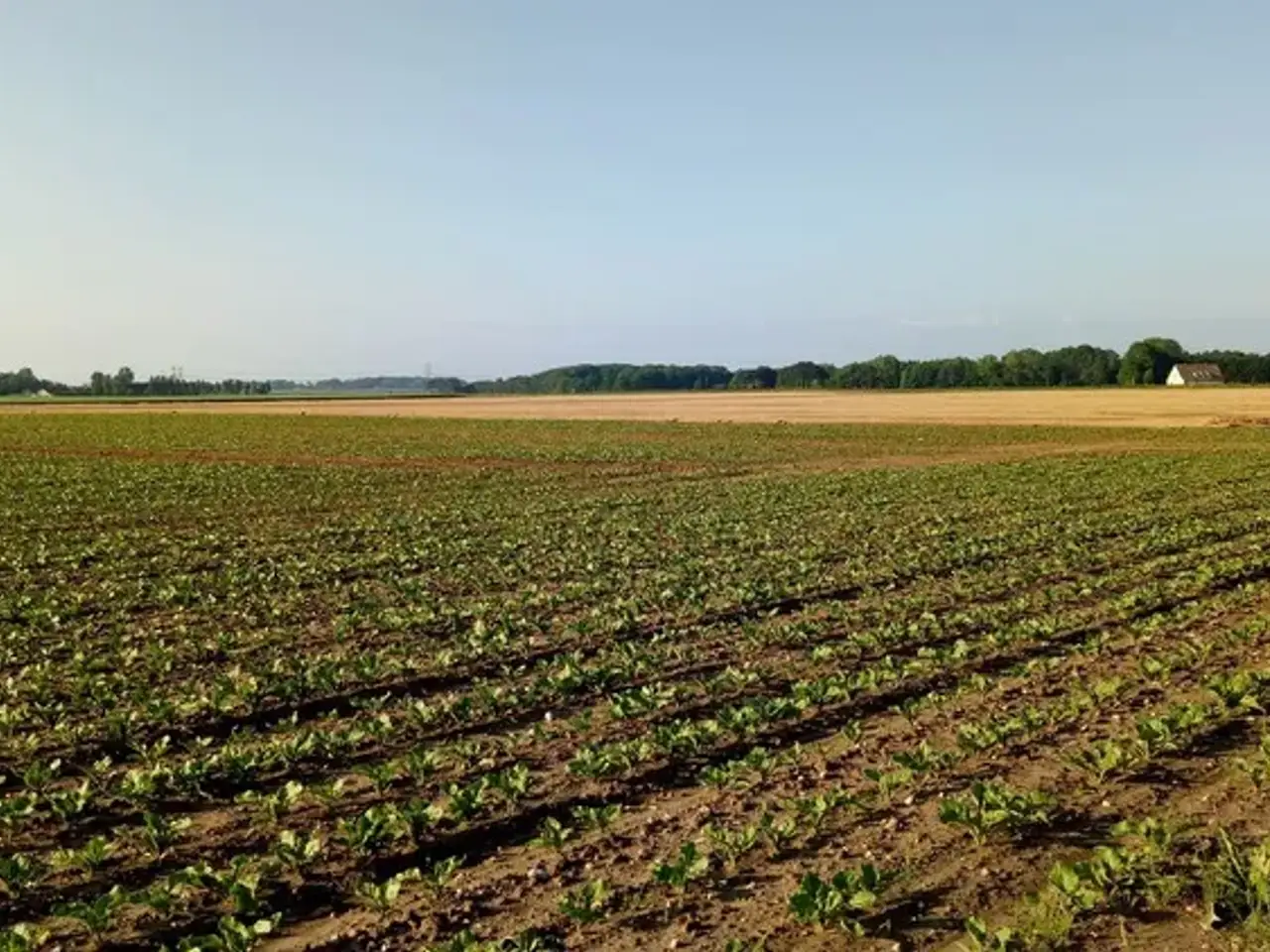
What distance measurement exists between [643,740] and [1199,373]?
16104 cm

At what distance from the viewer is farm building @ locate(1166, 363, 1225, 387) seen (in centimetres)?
14462

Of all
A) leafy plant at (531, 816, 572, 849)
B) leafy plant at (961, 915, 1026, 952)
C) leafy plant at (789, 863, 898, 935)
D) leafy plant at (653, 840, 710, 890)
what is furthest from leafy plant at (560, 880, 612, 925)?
leafy plant at (961, 915, 1026, 952)

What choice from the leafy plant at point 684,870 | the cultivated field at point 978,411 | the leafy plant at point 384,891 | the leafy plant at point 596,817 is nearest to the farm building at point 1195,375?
the cultivated field at point 978,411

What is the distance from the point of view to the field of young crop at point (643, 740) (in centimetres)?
547

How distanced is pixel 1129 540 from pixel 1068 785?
13787mm

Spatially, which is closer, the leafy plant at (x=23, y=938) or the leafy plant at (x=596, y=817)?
the leafy plant at (x=23, y=938)

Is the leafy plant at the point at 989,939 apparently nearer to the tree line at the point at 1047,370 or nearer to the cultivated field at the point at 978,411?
the cultivated field at the point at 978,411

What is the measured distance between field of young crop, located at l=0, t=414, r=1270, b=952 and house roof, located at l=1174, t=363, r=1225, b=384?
14145 centimetres

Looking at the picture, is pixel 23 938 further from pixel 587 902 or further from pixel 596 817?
pixel 596 817

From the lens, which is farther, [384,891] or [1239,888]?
[384,891]

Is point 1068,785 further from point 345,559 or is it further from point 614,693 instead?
point 345,559

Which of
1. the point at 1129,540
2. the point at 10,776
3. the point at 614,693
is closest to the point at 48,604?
the point at 10,776

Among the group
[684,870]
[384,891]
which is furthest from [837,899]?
[384,891]

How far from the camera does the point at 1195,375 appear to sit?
14600 cm
